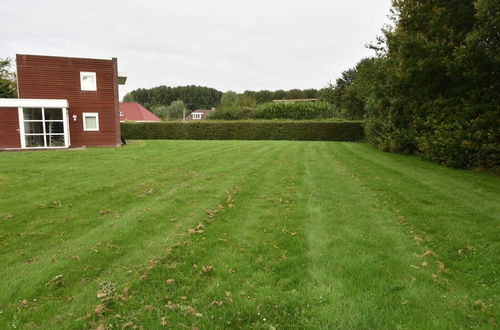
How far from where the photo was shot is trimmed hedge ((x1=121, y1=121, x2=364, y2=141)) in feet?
100

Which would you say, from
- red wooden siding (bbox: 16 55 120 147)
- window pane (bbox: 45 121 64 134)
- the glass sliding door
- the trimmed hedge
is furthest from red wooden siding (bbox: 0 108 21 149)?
the trimmed hedge

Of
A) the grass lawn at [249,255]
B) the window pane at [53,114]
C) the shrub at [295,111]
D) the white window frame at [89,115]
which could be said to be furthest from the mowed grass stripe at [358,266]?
the shrub at [295,111]

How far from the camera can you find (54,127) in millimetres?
20500

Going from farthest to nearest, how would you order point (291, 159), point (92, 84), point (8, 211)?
point (92, 84)
point (291, 159)
point (8, 211)

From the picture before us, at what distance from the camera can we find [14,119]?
1988 centimetres

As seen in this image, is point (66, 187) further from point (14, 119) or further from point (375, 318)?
point (14, 119)

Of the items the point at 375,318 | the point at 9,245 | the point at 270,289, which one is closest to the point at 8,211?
the point at 9,245

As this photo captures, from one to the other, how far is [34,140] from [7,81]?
2429 cm

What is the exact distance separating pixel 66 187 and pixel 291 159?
883 centimetres

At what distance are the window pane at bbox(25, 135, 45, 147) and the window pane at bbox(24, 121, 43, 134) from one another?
282 mm

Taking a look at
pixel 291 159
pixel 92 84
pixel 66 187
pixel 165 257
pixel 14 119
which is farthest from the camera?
pixel 92 84

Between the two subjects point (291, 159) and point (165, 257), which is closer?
point (165, 257)

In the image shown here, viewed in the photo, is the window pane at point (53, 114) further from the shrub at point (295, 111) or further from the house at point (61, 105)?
the shrub at point (295, 111)

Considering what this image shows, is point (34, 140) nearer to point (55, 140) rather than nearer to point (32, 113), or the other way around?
point (55, 140)
